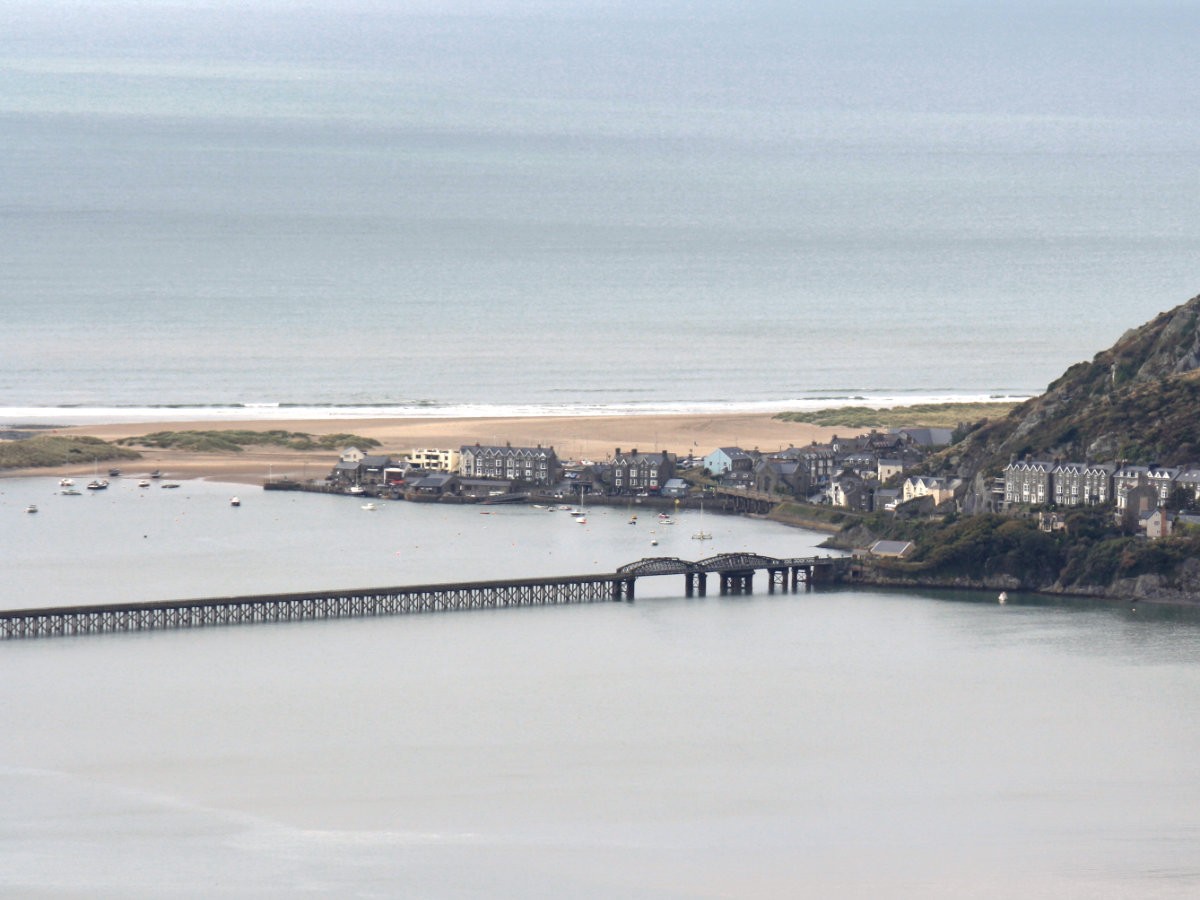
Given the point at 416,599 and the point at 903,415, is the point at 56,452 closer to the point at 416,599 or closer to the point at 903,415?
the point at 903,415

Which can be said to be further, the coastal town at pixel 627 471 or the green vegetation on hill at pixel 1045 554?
the coastal town at pixel 627 471

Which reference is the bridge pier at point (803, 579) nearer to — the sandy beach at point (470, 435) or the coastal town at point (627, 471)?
the coastal town at point (627, 471)

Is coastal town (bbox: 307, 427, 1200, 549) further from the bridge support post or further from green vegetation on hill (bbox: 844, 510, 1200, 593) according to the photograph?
the bridge support post

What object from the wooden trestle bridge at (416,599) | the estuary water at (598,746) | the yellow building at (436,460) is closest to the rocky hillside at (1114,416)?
the wooden trestle bridge at (416,599)

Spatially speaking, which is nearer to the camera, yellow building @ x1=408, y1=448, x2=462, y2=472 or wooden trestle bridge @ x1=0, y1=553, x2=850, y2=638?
wooden trestle bridge @ x1=0, y1=553, x2=850, y2=638

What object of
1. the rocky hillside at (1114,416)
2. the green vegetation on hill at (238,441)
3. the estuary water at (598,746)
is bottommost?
the estuary water at (598,746)

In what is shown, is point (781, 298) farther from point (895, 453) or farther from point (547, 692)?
point (547, 692)

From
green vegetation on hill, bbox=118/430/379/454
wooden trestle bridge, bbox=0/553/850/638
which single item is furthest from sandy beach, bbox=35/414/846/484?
wooden trestle bridge, bbox=0/553/850/638
